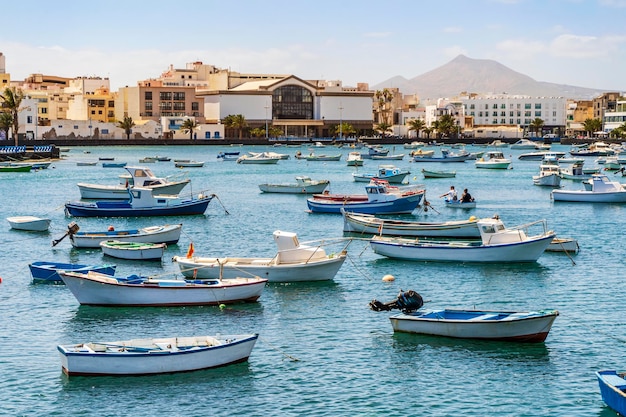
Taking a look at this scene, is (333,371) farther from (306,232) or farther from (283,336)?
(306,232)

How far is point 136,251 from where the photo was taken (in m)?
45.1

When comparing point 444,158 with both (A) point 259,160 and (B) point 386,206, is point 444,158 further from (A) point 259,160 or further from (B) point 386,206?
(B) point 386,206

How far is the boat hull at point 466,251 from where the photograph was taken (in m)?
43.7

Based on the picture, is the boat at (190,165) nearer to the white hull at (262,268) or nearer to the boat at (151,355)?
the white hull at (262,268)

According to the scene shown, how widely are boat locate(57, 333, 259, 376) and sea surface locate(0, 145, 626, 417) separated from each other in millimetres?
294

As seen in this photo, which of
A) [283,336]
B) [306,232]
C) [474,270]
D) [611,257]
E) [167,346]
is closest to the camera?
[167,346]

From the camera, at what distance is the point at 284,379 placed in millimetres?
27641

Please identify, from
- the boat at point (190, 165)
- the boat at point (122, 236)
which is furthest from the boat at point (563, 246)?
the boat at point (190, 165)

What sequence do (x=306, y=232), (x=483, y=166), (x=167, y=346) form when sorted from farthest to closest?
(x=483, y=166) < (x=306, y=232) < (x=167, y=346)

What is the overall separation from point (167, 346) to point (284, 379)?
3402 millimetres

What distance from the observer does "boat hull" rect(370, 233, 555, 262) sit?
43719 millimetres

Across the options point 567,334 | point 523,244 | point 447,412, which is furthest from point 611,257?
point 447,412

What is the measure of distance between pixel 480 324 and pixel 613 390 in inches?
267

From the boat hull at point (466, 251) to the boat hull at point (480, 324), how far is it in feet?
42.5
